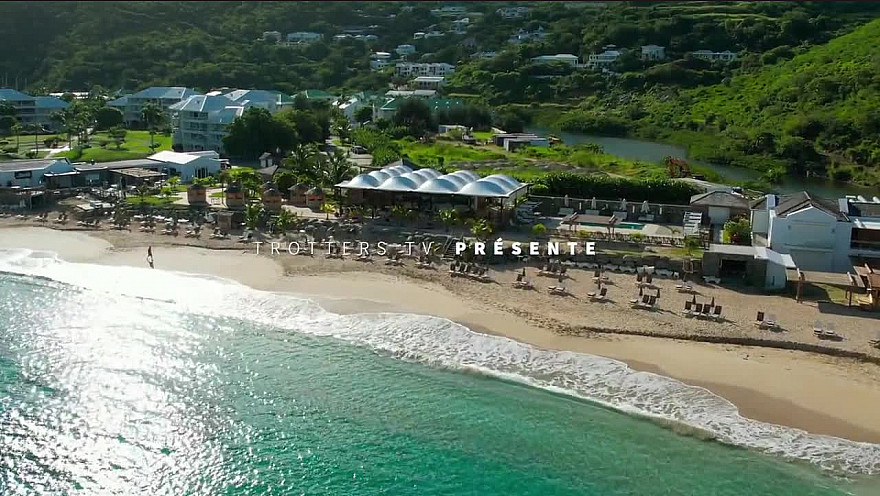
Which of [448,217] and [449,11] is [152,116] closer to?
[448,217]

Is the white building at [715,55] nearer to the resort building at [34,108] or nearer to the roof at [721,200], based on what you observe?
the roof at [721,200]

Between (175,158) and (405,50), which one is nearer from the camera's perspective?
(175,158)

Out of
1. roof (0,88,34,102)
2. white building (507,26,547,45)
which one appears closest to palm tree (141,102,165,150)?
roof (0,88,34,102)

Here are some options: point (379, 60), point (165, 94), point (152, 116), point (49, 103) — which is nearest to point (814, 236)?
point (152, 116)

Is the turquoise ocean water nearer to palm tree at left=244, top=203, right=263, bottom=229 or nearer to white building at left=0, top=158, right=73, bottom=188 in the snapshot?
palm tree at left=244, top=203, right=263, bottom=229

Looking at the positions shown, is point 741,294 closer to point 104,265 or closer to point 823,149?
point 104,265

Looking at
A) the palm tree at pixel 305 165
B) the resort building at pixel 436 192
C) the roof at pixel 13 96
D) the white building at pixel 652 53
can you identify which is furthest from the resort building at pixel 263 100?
the white building at pixel 652 53

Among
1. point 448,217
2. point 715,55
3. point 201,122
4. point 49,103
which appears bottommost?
point 448,217

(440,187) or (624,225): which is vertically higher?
(440,187)
